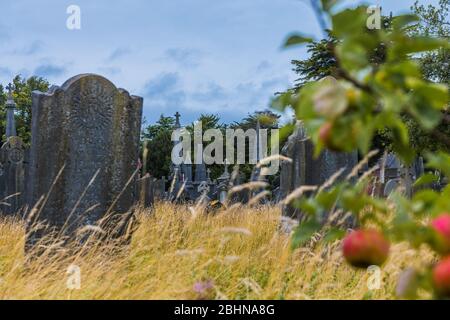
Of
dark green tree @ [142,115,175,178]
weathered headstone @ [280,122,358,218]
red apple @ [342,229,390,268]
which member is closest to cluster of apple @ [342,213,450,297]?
red apple @ [342,229,390,268]

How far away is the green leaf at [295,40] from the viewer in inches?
65.5

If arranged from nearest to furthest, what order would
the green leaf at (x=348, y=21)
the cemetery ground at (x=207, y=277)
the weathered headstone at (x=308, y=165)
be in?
the green leaf at (x=348, y=21)
the cemetery ground at (x=207, y=277)
the weathered headstone at (x=308, y=165)

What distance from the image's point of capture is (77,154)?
6.34 metres

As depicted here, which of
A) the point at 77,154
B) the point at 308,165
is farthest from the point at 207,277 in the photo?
the point at 308,165

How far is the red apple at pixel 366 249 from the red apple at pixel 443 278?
125mm

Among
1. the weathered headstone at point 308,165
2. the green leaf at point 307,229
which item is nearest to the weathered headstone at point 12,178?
the weathered headstone at point 308,165

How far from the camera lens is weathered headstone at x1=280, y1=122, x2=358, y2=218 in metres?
7.55

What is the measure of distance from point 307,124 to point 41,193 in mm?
5098

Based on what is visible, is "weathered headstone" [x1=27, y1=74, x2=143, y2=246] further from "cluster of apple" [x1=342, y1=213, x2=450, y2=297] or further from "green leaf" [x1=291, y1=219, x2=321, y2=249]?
"cluster of apple" [x1=342, y1=213, x2=450, y2=297]

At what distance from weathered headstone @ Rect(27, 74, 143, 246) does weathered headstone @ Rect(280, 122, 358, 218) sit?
214 cm

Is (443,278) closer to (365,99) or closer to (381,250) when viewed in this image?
(381,250)

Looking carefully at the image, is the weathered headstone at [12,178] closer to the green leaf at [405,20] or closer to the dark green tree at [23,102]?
the green leaf at [405,20]

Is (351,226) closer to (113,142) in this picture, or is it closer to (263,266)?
(263,266)
